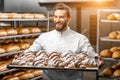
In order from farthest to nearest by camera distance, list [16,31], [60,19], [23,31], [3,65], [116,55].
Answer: [23,31], [16,31], [3,65], [116,55], [60,19]

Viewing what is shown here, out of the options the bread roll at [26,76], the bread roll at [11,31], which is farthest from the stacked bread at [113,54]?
the bread roll at [11,31]

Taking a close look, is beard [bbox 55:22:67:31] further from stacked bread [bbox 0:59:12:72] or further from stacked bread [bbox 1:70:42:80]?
stacked bread [bbox 1:70:42:80]

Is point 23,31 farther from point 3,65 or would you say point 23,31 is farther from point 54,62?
point 54,62

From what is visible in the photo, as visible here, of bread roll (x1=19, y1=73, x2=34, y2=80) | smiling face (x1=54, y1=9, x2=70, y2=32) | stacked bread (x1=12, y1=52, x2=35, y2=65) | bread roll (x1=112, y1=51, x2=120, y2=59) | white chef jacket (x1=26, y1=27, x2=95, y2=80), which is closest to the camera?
stacked bread (x1=12, y1=52, x2=35, y2=65)

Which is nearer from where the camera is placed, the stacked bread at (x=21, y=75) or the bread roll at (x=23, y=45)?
the stacked bread at (x=21, y=75)

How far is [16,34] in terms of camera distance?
184 inches

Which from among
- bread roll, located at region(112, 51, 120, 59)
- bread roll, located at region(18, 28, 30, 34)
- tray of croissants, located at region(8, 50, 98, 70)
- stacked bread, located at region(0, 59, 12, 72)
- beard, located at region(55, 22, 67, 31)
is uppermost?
beard, located at region(55, 22, 67, 31)

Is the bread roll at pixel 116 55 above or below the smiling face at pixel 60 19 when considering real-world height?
below

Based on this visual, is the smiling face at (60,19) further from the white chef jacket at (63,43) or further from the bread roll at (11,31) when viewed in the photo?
the bread roll at (11,31)

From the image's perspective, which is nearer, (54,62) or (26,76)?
(54,62)

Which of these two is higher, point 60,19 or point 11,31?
point 60,19

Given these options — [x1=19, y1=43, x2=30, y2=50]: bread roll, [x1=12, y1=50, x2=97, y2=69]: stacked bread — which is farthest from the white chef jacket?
[x1=19, y1=43, x2=30, y2=50]: bread roll

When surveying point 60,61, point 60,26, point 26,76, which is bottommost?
point 26,76

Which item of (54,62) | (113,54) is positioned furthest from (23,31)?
(54,62)
